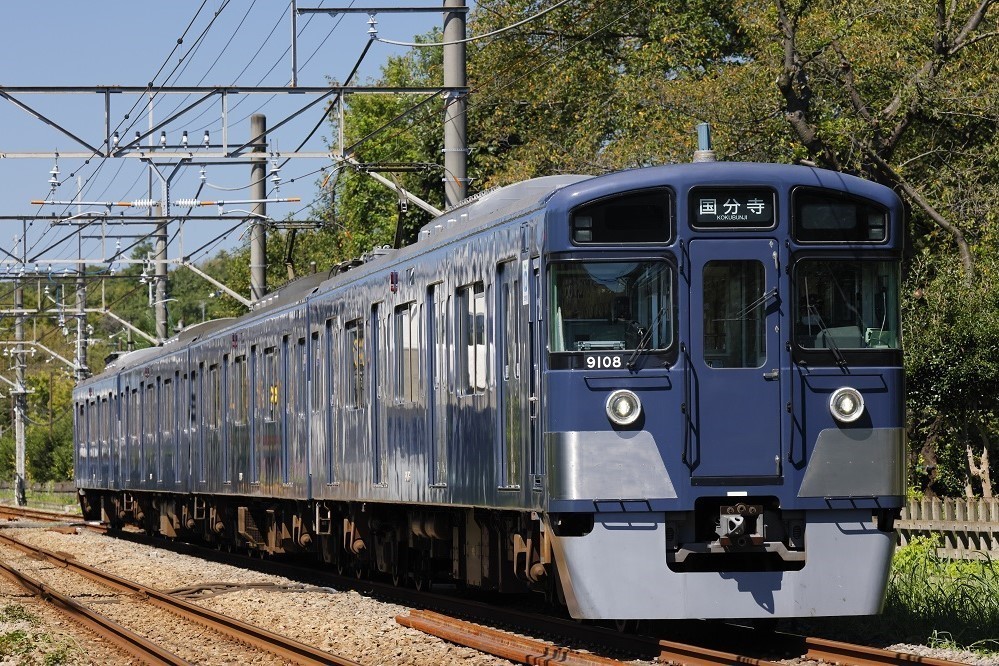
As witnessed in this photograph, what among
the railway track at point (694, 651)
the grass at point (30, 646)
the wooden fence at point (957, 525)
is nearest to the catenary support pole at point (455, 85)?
the wooden fence at point (957, 525)

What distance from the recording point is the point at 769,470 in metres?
9.75

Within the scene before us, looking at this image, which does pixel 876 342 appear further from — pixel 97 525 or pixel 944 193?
pixel 97 525

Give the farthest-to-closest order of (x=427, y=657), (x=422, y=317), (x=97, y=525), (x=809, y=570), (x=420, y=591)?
(x=97, y=525) → (x=420, y=591) → (x=422, y=317) → (x=427, y=657) → (x=809, y=570)

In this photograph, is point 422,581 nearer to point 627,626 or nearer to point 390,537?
point 390,537

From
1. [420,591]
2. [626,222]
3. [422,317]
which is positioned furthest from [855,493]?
[420,591]

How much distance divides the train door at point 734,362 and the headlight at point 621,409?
1.09 feet

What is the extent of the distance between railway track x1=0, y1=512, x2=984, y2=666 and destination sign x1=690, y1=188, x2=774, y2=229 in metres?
2.50

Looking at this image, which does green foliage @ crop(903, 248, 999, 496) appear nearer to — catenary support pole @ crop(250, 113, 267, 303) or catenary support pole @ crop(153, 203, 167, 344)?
catenary support pole @ crop(250, 113, 267, 303)

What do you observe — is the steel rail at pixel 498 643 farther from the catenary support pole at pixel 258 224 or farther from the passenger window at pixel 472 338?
the catenary support pole at pixel 258 224

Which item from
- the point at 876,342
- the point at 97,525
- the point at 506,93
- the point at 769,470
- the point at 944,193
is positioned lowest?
the point at 97,525

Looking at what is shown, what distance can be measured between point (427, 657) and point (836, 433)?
2920mm

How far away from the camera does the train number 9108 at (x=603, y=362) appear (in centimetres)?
972

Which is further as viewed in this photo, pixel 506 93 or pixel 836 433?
pixel 506 93

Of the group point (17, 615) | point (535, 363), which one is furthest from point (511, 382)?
point (17, 615)
